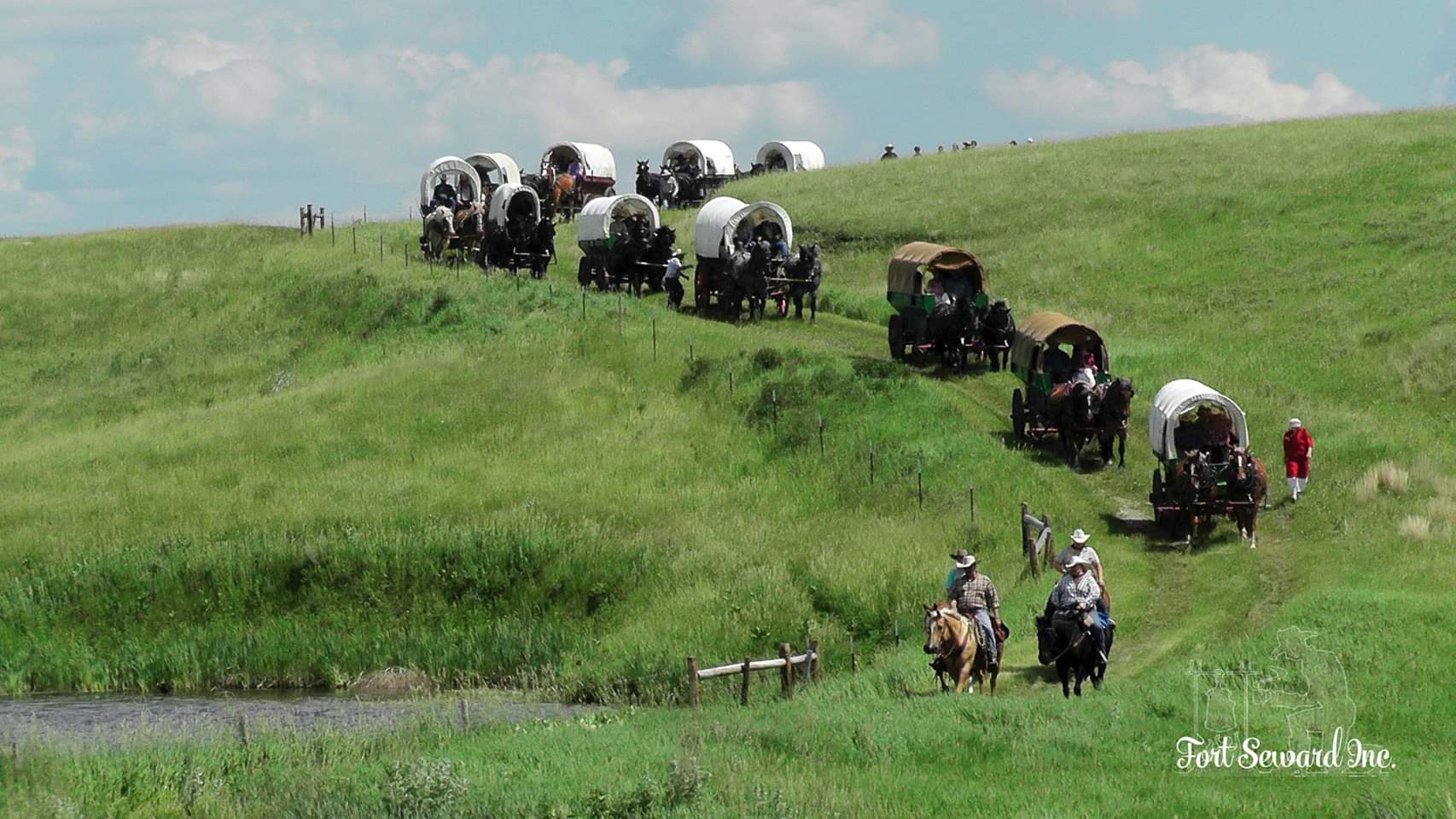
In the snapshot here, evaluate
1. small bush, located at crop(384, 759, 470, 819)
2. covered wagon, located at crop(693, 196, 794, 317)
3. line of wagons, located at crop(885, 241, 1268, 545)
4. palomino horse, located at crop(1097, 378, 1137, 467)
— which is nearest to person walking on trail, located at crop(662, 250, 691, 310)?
covered wagon, located at crop(693, 196, 794, 317)

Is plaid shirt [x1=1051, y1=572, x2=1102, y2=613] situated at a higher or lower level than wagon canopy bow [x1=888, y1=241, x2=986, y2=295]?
lower

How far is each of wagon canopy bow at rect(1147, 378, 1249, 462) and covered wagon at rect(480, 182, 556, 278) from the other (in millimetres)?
31375

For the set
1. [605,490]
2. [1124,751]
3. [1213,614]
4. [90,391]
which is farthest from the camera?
[90,391]

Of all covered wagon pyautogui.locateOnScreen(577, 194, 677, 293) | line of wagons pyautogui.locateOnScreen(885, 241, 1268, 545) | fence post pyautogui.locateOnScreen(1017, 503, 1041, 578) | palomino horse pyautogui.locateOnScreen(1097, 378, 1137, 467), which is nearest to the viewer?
fence post pyautogui.locateOnScreen(1017, 503, 1041, 578)

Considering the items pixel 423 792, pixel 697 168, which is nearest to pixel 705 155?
pixel 697 168

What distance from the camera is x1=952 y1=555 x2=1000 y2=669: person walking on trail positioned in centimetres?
2044

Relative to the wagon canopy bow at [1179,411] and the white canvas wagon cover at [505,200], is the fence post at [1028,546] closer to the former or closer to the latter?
the wagon canopy bow at [1179,411]

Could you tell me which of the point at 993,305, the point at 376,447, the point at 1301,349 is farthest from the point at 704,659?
the point at 1301,349

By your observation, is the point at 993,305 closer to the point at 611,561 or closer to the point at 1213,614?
the point at 611,561

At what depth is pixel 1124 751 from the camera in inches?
655

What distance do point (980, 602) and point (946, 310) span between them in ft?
68.9


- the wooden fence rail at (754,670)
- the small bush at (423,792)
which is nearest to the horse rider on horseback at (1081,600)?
the wooden fence rail at (754,670)

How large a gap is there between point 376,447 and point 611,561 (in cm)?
950

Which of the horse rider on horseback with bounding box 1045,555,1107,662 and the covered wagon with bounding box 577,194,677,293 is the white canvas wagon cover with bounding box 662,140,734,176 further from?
the horse rider on horseback with bounding box 1045,555,1107,662
